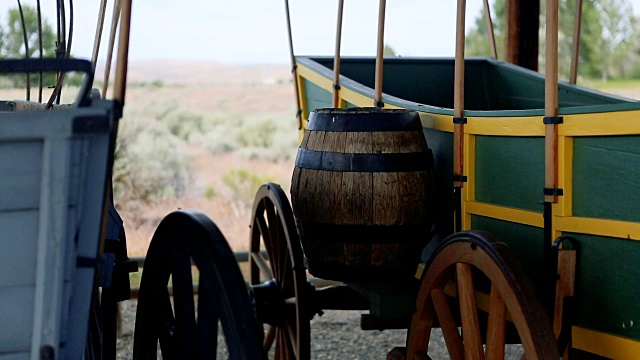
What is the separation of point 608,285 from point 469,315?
1.15ft

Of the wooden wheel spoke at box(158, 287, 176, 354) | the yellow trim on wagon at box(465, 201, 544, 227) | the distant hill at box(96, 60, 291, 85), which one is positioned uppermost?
the distant hill at box(96, 60, 291, 85)

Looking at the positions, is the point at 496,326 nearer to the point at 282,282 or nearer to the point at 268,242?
the point at 282,282

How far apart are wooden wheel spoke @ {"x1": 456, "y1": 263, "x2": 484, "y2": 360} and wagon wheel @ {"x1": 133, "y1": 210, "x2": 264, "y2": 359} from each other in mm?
679

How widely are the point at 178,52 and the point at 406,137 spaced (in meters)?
Result: 7.57

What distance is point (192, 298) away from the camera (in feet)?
5.33

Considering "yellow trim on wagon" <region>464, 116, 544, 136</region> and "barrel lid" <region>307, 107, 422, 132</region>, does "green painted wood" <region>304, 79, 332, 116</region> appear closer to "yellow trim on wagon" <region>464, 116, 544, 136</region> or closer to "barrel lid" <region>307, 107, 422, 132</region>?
"barrel lid" <region>307, 107, 422, 132</region>

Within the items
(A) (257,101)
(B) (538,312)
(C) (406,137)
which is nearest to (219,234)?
(B) (538,312)

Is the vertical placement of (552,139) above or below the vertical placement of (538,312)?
above

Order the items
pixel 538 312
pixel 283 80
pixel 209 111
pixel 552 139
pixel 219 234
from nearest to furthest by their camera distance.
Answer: pixel 219 234 < pixel 538 312 < pixel 552 139 < pixel 209 111 < pixel 283 80

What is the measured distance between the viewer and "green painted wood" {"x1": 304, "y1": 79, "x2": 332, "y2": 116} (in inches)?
134

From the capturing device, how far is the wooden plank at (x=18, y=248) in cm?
122

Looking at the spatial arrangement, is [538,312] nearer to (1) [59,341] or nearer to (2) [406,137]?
(2) [406,137]

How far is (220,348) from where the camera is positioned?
4.54 meters

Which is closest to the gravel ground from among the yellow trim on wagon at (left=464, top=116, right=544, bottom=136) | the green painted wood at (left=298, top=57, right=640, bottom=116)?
the green painted wood at (left=298, top=57, right=640, bottom=116)
